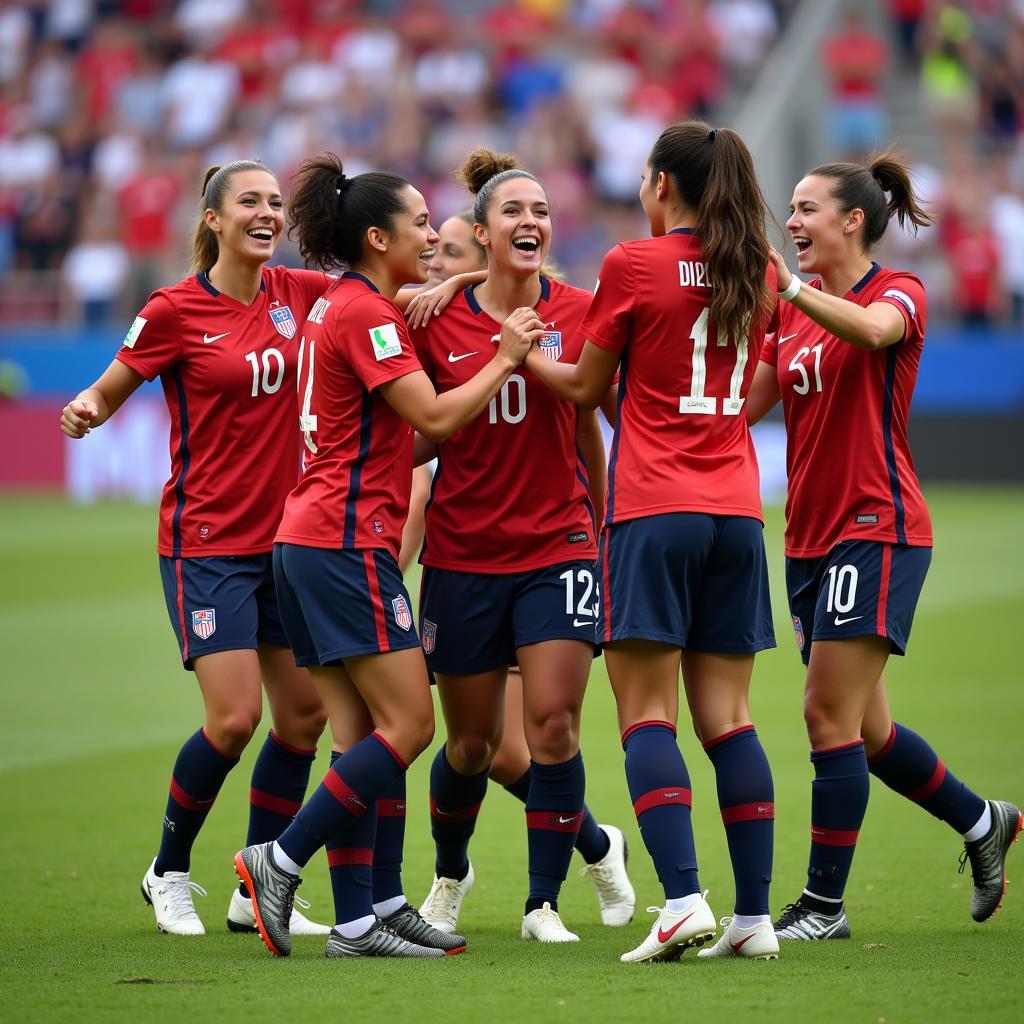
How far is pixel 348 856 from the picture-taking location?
199 inches

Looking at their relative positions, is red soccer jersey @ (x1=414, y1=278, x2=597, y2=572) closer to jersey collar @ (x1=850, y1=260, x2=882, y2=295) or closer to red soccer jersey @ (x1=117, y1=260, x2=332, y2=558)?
red soccer jersey @ (x1=117, y1=260, x2=332, y2=558)

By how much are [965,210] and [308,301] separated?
16089 mm

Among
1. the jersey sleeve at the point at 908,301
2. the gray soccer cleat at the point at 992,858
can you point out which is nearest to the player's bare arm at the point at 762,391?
the jersey sleeve at the point at 908,301

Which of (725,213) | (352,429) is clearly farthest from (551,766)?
(725,213)

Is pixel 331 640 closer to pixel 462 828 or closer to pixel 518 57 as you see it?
pixel 462 828

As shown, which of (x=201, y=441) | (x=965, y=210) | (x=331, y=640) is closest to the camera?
(x=331, y=640)

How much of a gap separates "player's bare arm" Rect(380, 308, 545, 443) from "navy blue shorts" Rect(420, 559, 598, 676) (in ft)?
1.91

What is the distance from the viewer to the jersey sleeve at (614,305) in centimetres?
491

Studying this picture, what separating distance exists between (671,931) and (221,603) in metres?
1.93

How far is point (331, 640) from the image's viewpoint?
5008 millimetres

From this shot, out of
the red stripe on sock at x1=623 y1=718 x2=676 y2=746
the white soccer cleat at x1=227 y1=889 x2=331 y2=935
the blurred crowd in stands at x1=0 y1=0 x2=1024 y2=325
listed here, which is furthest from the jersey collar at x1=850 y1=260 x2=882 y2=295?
the blurred crowd in stands at x1=0 y1=0 x2=1024 y2=325

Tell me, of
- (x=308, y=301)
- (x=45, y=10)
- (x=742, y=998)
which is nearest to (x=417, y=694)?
(x=742, y=998)

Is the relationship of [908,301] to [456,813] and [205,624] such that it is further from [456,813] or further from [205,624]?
[205,624]

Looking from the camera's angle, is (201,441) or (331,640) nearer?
(331,640)
